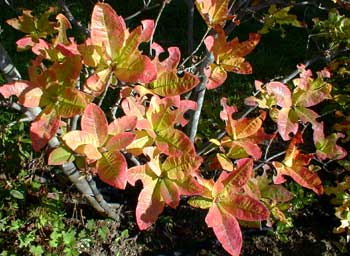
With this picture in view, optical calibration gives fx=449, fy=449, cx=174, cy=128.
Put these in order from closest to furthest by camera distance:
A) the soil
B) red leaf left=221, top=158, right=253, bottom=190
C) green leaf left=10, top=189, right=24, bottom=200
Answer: red leaf left=221, top=158, right=253, bottom=190, green leaf left=10, top=189, right=24, bottom=200, the soil

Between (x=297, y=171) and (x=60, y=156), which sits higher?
(x=60, y=156)

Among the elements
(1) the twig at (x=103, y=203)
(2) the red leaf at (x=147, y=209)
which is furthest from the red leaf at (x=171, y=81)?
(1) the twig at (x=103, y=203)

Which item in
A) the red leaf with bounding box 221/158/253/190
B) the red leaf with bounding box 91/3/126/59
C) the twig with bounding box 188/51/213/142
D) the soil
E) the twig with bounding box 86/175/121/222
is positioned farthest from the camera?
the soil

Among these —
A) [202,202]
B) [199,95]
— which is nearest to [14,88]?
[202,202]

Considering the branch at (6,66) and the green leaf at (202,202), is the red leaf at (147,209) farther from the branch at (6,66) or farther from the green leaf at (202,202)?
the branch at (6,66)

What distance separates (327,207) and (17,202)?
63.4 inches

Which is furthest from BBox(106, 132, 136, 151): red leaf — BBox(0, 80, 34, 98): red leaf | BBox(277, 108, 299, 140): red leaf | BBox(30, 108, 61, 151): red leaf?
BBox(277, 108, 299, 140): red leaf

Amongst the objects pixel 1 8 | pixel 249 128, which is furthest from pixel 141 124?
pixel 1 8

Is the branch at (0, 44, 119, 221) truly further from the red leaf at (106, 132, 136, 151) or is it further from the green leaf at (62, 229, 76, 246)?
the red leaf at (106, 132, 136, 151)

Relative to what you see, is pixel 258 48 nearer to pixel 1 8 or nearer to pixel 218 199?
pixel 1 8

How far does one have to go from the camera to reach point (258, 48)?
3.75 m

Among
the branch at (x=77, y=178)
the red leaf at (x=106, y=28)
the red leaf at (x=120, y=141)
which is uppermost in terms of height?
the red leaf at (x=106, y=28)

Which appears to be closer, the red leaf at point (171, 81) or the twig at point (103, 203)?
the red leaf at point (171, 81)

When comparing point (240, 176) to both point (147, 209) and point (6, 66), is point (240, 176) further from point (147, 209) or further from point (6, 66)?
point (6, 66)
